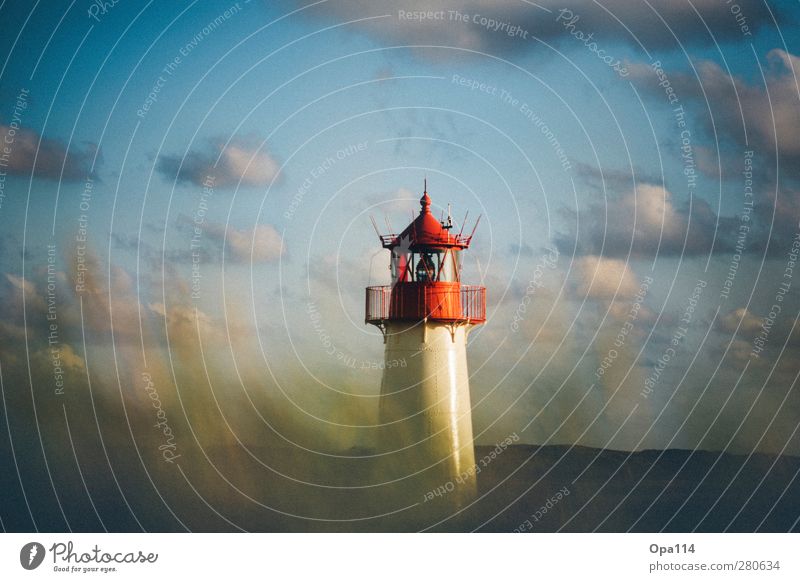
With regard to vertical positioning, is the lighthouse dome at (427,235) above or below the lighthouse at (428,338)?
above

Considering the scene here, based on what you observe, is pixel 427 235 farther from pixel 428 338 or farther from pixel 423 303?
pixel 428 338

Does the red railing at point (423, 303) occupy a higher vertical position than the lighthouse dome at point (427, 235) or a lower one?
lower

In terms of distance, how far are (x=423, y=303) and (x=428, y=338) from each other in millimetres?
818

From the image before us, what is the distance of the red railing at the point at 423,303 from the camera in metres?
37.9

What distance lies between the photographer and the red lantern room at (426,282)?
124ft

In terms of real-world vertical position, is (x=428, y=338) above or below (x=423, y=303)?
below

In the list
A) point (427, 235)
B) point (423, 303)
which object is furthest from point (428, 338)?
point (427, 235)

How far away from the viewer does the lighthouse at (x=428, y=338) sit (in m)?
37.9

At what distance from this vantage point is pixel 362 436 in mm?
40625

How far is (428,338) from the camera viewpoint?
125 feet

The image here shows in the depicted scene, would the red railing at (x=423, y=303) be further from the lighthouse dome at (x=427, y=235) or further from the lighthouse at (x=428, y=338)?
the lighthouse dome at (x=427, y=235)

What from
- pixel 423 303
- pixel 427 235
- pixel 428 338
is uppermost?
pixel 427 235

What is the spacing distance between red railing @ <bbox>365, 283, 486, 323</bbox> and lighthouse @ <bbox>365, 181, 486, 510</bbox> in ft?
0.08

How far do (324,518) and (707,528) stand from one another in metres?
11.4
